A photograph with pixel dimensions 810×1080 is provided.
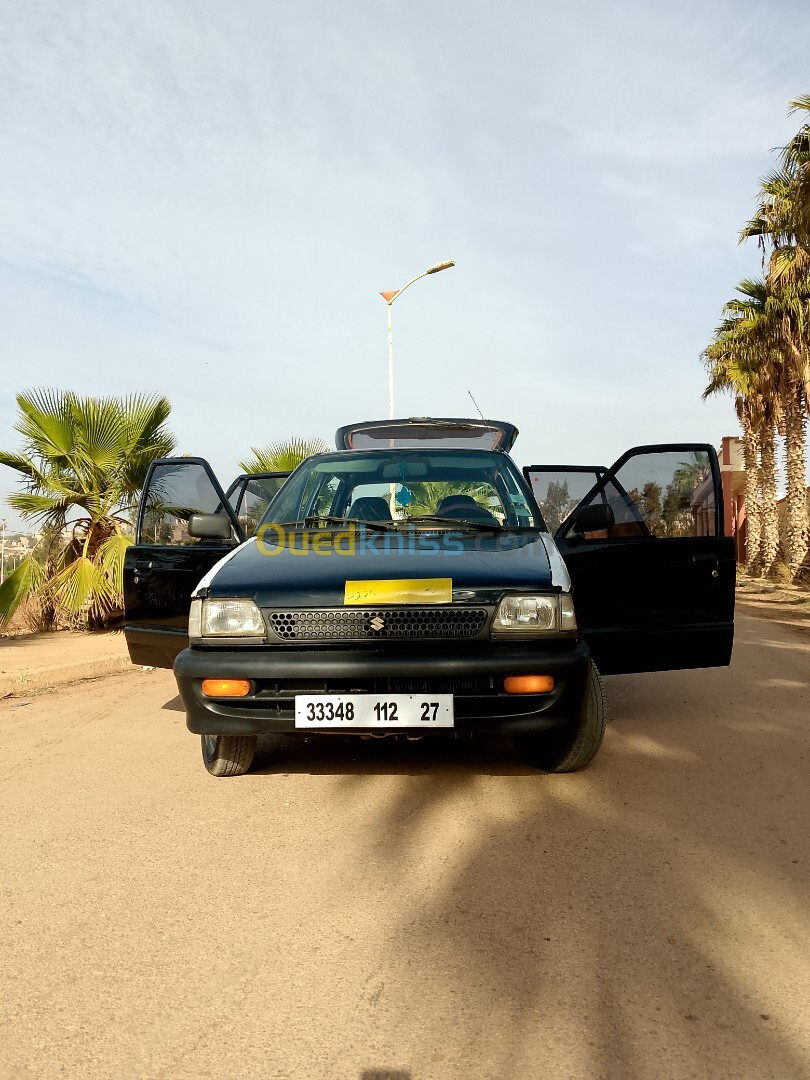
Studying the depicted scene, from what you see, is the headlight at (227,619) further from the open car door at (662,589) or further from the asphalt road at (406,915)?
the open car door at (662,589)

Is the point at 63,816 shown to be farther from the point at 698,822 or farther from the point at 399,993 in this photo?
the point at 698,822

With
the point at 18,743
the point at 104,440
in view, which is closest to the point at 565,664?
the point at 18,743

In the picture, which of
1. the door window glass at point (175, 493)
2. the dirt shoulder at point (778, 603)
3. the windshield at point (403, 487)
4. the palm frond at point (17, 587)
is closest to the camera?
the windshield at point (403, 487)

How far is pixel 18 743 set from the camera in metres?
5.54

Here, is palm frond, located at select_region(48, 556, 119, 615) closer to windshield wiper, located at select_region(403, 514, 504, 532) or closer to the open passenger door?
the open passenger door

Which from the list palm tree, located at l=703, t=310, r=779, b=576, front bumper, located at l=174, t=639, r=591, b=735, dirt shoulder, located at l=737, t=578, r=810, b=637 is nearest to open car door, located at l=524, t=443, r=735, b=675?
front bumper, located at l=174, t=639, r=591, b=735

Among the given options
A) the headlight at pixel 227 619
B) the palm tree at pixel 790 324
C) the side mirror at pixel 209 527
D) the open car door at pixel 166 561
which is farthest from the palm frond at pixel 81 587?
the palm tree at pixel 790 324

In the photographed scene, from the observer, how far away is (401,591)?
3910mm

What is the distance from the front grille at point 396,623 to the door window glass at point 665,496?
5.75 feet

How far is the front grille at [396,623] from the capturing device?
386 centimetres

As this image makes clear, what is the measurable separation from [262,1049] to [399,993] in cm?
40

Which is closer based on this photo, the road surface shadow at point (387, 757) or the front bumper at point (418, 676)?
the front bumper at point (418, 676)

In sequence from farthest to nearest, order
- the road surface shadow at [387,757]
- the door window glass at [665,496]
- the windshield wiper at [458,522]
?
the door window glass at [665,496], the windshield wiper at [458,522], the road surface shadow at [387,757]

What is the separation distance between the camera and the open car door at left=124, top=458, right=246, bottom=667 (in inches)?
204
